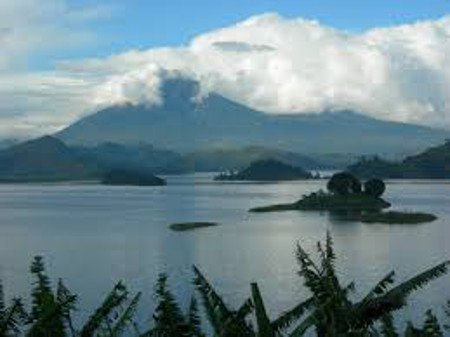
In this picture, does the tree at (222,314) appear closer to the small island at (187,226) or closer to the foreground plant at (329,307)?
the foreground plant at (329,307)

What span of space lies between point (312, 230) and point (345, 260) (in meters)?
44.1

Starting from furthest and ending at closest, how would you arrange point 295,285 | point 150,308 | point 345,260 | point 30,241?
point 30,241 → point 345,260 → point 295,285 → point 150,308

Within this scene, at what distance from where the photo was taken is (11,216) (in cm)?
19475

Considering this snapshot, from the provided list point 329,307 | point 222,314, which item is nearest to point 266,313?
point 222,314

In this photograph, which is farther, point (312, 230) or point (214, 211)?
point (214, 211)

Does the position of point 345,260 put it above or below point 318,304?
below

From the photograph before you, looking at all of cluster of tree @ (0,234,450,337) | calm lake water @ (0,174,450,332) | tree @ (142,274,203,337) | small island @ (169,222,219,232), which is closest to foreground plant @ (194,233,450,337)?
cluster of tree @ (0,234,450,337)

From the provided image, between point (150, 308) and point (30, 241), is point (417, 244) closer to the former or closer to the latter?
point (30, 241)

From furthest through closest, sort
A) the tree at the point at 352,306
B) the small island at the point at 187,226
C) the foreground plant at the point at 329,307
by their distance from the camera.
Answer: the small island at the point at 187,226
the tree at the point at 352,306
the foreground plant at the point at 329,307

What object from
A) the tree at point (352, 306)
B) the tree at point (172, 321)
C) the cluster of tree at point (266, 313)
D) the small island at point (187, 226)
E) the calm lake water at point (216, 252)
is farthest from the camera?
the small island at point (187, 226)

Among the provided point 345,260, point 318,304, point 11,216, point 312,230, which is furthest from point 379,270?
point 11,216

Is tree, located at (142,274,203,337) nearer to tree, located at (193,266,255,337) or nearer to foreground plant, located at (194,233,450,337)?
tree, located at (193,266,255,337)

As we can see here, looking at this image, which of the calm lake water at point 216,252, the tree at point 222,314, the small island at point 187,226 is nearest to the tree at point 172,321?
the tree at point 222,314

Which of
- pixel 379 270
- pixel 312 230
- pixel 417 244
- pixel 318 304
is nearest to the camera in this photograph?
pixel 318 304
